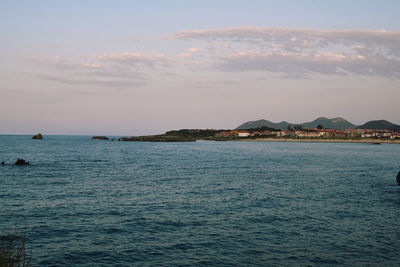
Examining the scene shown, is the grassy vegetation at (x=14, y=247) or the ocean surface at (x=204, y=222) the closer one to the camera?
the grassy vegetation at (x=14, y=247)

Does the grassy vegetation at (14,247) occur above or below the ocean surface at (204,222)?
above

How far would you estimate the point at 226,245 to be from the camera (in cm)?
2180

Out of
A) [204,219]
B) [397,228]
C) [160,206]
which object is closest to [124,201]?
[160,206]

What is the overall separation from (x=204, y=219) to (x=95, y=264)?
1126 centimetres

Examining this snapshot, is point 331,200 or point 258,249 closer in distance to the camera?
point 258,249

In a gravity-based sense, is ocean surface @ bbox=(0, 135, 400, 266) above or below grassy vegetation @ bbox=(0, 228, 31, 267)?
below

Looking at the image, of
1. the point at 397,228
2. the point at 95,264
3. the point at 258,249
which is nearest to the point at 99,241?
the point at 95,264

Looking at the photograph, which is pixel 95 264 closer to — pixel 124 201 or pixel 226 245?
pixel 226 245

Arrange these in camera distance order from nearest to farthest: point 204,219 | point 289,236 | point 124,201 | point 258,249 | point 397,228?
1. point 258,249
2. point 289,236
3. point 397,228
4. point 204,219
5. point 124,201

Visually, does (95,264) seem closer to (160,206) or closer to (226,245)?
(226,245)

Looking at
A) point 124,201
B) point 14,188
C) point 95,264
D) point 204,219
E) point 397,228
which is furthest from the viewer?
point 14,188

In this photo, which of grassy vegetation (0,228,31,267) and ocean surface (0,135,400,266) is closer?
grassy vegetation (0,228,31,267)

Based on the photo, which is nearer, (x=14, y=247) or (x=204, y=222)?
(x=14, y=247)

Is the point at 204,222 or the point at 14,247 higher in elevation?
the point at 14,247
